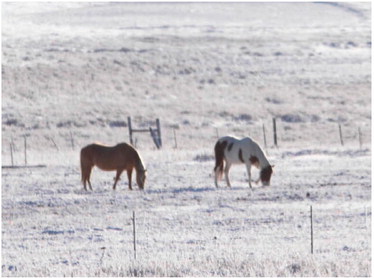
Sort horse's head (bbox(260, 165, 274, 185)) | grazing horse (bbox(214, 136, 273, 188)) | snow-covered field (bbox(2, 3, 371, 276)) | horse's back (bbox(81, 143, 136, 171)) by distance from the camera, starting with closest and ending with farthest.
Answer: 1. snow-covered field (bbox(2, 3, 371, 276))
2. horse's head (bbox(260, 165, 274, 185))
3. grazing horse (bbox(214, 136, 273, 188))
4. horse's back (bbox(81, 143, 136, 171))

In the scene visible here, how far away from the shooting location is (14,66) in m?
60.7

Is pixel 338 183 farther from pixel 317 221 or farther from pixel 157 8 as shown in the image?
pixel 157 8

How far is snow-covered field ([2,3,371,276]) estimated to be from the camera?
43.3ft

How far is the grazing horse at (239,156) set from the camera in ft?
73.8

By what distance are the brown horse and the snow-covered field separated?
57cm

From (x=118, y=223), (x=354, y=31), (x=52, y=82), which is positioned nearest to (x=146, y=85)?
(x=52, y=82)

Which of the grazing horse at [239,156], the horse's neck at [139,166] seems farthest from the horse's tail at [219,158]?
the horse's neck at [139,166]

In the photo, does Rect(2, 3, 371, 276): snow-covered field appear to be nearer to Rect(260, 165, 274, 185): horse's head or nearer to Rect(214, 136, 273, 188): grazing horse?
Rect(260, 165, 274, 185): horse's head

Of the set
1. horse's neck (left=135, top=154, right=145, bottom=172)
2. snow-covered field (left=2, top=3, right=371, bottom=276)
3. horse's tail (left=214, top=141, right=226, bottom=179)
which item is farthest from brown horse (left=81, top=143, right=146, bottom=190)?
horse's tail (left=214, top=141, right=226, bottom=179)

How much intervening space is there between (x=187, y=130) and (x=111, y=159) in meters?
22.6

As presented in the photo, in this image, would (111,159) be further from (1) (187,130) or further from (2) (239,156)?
(1) (187,130)

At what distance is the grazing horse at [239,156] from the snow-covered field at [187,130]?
0.60 m

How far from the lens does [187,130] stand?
149 feet

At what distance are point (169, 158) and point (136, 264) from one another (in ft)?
63.1
